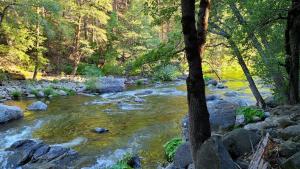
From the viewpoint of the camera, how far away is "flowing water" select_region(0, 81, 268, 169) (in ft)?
35.1

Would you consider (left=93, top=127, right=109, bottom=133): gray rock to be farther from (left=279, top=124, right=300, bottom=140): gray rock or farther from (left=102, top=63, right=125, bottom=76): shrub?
(left=102, top=63, right=125, bottom=76): shrub

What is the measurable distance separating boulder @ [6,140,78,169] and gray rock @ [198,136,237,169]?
4.83 m

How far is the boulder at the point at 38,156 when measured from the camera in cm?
952

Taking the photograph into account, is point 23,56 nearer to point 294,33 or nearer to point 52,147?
point 52,147

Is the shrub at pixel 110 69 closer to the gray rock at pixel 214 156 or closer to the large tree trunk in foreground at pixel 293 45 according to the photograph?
the large tree trunk in foreground at pixel 293 45

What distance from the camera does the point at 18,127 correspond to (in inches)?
555

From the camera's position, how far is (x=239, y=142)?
670 centimetres

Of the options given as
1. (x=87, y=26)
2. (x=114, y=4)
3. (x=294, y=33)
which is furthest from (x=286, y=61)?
(x=114, y=4)

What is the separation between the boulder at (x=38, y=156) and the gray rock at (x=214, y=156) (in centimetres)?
483

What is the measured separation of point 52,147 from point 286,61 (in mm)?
7243

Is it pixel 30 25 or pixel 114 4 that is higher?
pixel 114 4

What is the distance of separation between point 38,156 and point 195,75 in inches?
246

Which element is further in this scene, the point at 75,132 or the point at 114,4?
the point at 114,4

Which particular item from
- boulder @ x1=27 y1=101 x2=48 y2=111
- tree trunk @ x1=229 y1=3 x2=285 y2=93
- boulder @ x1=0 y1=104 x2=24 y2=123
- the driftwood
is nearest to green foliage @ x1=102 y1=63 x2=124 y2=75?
boulder @ x1=27 y1=101 x2=48 y2=111
